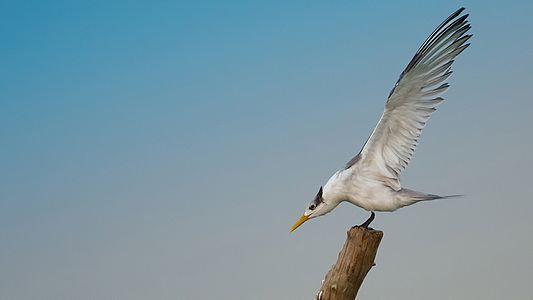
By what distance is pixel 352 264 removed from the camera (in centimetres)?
666

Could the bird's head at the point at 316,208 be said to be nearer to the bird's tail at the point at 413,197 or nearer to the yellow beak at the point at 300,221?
the yellow beak at the point at 300,221

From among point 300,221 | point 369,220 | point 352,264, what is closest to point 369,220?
point 369,220

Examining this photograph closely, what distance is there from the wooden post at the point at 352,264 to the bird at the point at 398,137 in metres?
0.12

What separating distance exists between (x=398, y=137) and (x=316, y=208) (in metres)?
0.76

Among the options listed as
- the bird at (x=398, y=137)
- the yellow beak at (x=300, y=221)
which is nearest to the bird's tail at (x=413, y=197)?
the bird at (x=398, y=137)

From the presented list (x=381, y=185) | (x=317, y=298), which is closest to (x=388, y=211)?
(x=381, y=185)

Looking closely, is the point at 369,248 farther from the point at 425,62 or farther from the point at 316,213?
the point at 425,62

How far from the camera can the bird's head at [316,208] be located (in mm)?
6805

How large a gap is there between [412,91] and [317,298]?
1586 mm

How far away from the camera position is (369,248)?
6.66 m

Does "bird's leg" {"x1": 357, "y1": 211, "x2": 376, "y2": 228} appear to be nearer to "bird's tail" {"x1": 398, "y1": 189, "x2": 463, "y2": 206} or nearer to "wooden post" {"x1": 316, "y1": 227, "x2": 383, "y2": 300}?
"wooden post" {"x1": 316, "y1": 227, "x2": 383, "y2": 300}

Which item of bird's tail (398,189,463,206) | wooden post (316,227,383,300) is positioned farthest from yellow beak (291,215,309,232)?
bird's tail (398,189,463,206)

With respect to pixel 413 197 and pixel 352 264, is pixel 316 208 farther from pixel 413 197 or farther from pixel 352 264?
pixel 413 197

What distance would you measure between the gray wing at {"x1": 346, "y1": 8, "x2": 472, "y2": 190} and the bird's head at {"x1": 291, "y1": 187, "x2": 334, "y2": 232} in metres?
0.30
